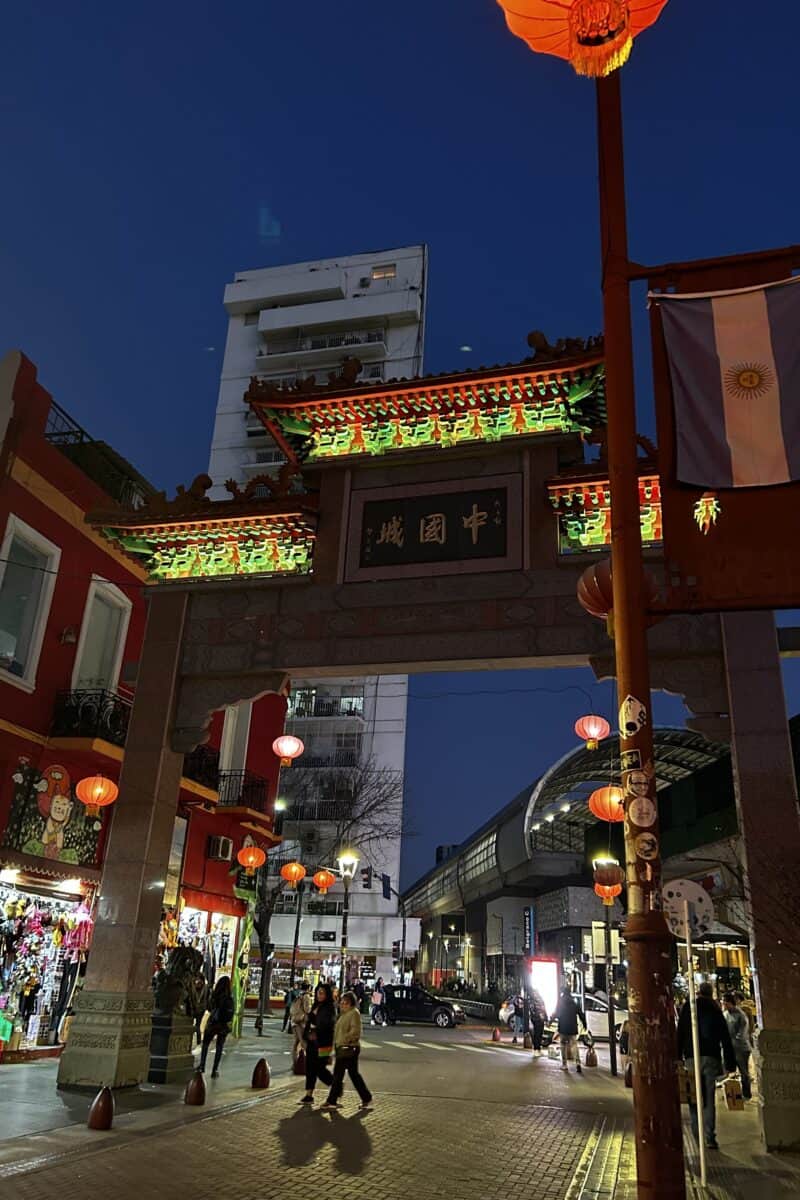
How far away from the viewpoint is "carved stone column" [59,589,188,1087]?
38.7 ft

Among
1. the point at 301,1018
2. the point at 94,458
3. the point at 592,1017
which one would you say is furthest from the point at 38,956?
the point at 592,1017

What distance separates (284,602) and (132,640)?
22.9ft

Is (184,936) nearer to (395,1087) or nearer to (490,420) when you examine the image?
(395,1087)

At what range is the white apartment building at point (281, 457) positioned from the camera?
1843 inches

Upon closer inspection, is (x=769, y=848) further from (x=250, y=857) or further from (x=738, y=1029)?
(x=250, y=857)

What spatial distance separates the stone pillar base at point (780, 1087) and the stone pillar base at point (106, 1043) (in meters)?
8.05

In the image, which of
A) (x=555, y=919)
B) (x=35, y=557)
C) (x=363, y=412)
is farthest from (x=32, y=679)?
(x=555, y=919)

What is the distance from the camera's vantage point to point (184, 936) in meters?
20.8

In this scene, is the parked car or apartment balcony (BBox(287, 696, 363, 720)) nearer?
the parked car

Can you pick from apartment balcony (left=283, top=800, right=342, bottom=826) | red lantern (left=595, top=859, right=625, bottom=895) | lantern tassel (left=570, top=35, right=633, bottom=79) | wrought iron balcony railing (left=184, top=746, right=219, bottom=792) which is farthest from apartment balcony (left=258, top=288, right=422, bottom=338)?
lantern tassel (left=570, top=35, right=633, bottom=79)

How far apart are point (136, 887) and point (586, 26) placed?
1163 cm

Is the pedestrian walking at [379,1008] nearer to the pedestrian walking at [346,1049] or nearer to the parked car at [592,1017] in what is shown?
the parked car at [592,1017]

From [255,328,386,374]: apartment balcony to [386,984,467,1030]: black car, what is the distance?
38.9 meters

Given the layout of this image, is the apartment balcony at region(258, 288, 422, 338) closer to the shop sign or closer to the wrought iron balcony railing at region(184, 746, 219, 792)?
the wrought iron balcony railing at region(184, 746, 219, 792)
